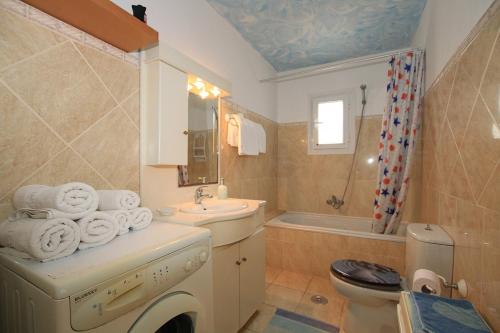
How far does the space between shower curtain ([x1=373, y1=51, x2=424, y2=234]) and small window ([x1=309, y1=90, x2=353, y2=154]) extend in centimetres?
65

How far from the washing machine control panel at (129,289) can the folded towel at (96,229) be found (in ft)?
0.71

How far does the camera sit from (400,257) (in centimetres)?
196

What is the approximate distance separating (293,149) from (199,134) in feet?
5.48

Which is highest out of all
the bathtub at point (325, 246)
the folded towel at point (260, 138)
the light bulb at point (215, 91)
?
the light bulb at point (215, 91)

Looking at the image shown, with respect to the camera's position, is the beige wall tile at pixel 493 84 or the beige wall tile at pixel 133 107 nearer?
the beige wall tile at pixel 493 84

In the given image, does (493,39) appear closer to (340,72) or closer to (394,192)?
(394,192)

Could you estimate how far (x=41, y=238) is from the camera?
0.63 meters

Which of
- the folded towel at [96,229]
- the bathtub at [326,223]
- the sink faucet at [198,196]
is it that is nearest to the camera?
the folded towel at [96,229]

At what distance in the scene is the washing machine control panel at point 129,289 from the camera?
0.54 m

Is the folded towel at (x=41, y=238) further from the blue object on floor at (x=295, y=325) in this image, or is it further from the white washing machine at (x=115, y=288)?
the blue object on floor at (x=295, y=325)

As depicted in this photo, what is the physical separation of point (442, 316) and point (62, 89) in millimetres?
1648

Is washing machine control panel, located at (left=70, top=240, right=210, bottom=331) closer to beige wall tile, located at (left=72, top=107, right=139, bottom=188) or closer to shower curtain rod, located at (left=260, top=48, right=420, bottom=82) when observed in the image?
beige wall tile, located at (left=72, top=107, right=139, bottom=188)

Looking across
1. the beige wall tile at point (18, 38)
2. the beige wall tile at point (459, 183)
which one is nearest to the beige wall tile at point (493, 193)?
the beige wall tile at point (459, 183)

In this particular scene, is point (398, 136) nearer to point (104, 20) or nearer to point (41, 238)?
point (104, 20)
